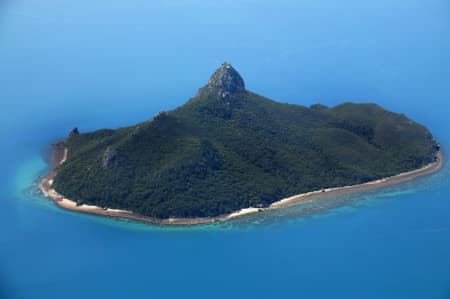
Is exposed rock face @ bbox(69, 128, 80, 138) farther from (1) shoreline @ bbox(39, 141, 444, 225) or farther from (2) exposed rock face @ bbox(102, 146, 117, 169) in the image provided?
(2) exposed rock face @ bbox(102, 146, 117, 169)

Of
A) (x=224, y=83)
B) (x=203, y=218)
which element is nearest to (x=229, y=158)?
(x=203, y=218)

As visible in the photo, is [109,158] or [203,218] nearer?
[203,218]

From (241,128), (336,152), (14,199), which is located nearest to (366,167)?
(336,152)

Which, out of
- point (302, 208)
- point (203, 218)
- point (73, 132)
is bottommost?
point (203, 218)

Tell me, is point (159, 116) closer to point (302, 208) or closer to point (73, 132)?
point (73, 132)

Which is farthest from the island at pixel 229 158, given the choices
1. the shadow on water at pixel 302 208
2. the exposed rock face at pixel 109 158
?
the shadow on water at pixel 302 208

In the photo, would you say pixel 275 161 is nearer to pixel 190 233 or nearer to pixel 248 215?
pixel 248 215

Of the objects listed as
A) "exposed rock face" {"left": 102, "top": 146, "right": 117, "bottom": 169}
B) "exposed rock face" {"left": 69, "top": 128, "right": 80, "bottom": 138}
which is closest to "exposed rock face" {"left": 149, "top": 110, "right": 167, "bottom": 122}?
"exposed rock face" {"left": 102, "top": 146, "right": 117, "bottom": 169}
